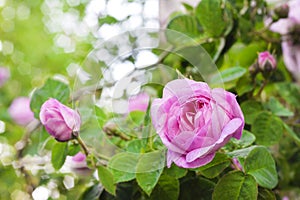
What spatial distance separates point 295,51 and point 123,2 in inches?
8.4

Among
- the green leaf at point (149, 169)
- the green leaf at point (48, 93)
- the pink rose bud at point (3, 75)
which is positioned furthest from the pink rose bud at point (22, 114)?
the green leaf at point (149, 169)

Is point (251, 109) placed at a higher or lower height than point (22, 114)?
higher

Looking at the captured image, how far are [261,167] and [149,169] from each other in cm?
8

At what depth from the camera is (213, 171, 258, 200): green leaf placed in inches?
12.4

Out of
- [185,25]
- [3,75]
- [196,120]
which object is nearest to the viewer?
[196,120]

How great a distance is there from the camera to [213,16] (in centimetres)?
46

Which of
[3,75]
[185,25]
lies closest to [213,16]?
[185,25]

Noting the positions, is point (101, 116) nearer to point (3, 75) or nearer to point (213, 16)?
point (213, 16)

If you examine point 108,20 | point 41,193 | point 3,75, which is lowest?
point 3,75

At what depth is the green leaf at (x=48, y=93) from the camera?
15.8 inches

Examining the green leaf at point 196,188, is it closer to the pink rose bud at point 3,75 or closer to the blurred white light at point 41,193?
the blurred white light at point 41,193

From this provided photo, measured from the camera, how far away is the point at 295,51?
1.80ft

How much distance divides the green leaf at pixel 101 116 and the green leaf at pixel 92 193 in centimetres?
6

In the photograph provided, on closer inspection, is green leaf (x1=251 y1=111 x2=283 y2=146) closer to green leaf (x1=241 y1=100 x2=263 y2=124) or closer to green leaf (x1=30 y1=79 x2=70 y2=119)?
green leaf (x1=241 y1=100 x2=263 y2=124)
